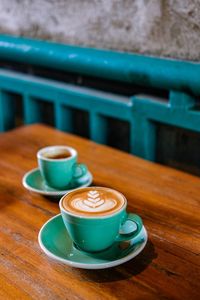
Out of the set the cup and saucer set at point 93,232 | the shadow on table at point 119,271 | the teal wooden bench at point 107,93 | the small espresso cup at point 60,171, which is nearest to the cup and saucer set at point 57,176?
the small espresso cup at point 60,171

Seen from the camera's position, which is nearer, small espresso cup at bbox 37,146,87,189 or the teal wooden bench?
small espresso cup at bbox 37,146,87,189

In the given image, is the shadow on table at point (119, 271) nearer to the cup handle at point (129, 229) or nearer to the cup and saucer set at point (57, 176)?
the cup handle at point (129, 229)

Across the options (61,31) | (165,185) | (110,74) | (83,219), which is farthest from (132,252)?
(61,31)

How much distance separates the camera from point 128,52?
153 cm

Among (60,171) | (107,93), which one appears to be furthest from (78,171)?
(107,93)

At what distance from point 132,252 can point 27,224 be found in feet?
0.88

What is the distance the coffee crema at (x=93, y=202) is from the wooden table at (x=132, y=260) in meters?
0.11

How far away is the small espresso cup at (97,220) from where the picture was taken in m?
0.74

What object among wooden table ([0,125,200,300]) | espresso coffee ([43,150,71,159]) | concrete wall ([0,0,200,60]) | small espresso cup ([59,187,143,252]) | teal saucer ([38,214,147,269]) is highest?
concrete wall ([0,0,200,60])

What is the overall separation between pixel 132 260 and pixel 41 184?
37cm

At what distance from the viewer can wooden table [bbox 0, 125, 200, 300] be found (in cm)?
73

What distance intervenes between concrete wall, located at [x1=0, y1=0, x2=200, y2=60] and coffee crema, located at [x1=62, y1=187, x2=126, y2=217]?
69 centimetres

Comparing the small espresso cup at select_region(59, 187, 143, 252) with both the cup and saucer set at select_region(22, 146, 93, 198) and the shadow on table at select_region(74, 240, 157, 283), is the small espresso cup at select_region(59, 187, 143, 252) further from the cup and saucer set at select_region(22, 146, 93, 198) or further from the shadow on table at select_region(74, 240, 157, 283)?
the cup and saucer set at select_region(22, 146, 93, 198)

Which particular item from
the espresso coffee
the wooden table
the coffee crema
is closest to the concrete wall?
the wooden table
